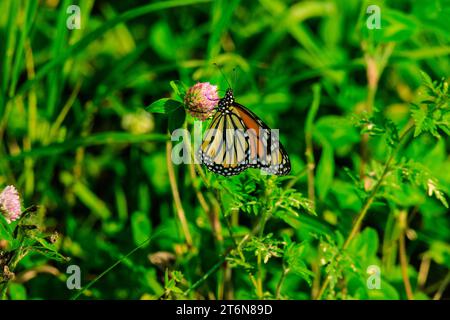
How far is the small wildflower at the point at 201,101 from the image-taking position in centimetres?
152

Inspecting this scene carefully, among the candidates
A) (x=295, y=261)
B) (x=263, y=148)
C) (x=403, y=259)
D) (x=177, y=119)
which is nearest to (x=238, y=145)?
(x=263, y=148)

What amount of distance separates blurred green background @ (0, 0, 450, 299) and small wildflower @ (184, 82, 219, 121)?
0.26 ft

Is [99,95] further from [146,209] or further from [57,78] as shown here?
[146,209]

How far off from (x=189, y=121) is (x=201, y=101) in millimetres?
106

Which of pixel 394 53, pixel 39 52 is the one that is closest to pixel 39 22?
pixel 39 52

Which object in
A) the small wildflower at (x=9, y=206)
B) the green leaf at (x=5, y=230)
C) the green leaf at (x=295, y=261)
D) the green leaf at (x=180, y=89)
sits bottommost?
the green leaf at (x=295, y=261)

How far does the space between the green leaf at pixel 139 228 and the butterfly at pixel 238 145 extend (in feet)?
1.72

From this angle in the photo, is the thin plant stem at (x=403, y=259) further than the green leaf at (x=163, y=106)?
Yes

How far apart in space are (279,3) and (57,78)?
1.10 meters

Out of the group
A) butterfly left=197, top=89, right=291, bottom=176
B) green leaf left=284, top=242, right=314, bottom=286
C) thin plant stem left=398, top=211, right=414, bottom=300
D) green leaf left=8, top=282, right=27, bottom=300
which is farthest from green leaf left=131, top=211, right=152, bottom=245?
thin plant stem left=398, top=211, right=414, bottom=300

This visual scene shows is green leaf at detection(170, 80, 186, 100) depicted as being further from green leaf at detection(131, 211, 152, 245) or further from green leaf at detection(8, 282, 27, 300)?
green leaf at detection(8, 282, 27, 300)

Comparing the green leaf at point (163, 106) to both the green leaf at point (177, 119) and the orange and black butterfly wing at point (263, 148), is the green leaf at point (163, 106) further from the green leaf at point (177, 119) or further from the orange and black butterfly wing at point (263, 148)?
the orange and black butterfly wing at point (263, 148)

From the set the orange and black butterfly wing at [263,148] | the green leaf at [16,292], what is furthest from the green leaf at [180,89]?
the green leaf at [16,292]

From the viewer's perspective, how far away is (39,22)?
2801mm
